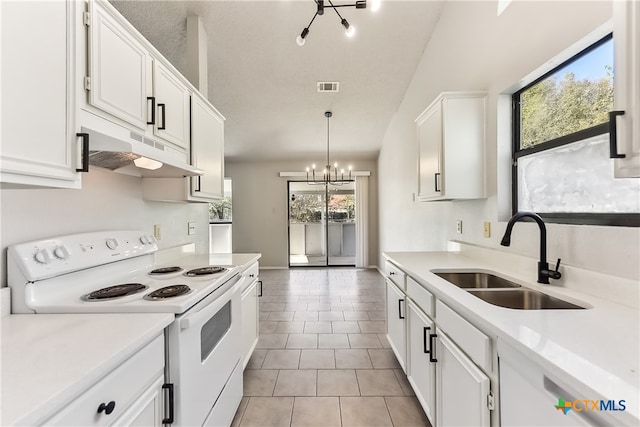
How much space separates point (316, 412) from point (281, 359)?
2.43 feet

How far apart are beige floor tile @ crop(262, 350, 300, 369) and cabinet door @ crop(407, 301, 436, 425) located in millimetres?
1027

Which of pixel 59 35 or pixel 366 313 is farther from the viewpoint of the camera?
pixel 366 313

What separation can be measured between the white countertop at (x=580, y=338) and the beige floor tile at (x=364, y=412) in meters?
1.02

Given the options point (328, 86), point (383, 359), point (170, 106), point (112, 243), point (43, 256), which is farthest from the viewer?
point (328, 86)

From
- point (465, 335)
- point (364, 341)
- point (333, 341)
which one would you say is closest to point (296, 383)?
point (333, 341)

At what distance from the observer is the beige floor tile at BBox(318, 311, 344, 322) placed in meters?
3.45

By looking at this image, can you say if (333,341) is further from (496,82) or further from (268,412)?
(496,82)

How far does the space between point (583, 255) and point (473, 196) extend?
90 cm

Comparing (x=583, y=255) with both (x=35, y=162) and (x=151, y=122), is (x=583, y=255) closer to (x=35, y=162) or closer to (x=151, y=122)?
(x=35, y=162)

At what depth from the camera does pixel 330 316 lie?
355 cm

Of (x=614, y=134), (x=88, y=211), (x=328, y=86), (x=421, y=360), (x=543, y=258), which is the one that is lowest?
(x=421, y=360)

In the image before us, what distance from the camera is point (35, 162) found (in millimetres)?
883

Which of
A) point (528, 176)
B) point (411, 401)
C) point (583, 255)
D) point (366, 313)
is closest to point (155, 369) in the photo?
point (411, 401)

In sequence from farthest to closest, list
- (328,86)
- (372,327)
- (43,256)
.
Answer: (328,86)
(372,327)
(43,256)
